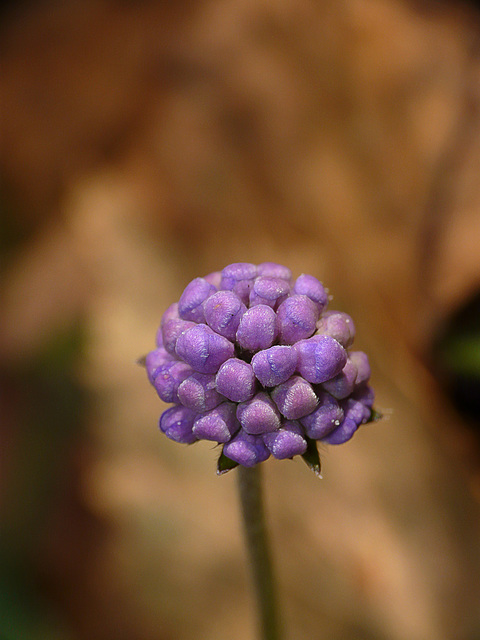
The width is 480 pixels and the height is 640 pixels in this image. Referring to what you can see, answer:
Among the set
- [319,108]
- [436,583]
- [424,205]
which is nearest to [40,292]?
[319,108]

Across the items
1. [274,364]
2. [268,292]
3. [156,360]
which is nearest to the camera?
[274,364]

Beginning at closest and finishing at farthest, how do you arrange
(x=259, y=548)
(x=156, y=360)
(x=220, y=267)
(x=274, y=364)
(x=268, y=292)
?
(x=274, y=364)
(x=268, y=292)
(x=156, y=360)
(x=259, y=548)
(x=220, y=267)

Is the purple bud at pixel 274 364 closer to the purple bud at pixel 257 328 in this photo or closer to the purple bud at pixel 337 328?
the purple bud at pixel 257 328

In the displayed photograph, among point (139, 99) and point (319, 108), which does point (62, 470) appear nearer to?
point (139, 99)

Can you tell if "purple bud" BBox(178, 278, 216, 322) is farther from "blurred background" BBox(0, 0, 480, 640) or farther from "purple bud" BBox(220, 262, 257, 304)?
"blurred background" BBox(0, 0, 480, 640)

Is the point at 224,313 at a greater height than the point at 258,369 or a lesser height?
greater

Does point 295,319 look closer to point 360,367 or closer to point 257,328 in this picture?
point 257,328

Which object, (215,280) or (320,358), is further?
(215,280)

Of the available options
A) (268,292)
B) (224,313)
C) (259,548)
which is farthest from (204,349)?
(259,548)
